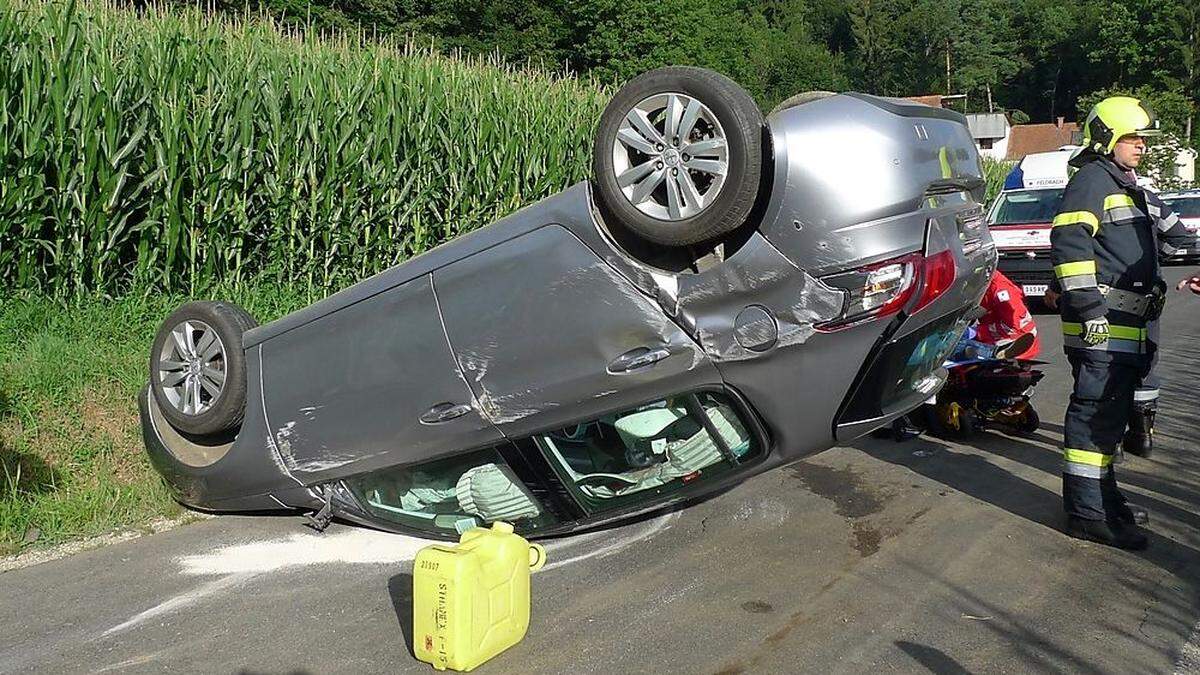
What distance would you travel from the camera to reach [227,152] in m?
7.32

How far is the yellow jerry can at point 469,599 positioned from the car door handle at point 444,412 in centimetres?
63

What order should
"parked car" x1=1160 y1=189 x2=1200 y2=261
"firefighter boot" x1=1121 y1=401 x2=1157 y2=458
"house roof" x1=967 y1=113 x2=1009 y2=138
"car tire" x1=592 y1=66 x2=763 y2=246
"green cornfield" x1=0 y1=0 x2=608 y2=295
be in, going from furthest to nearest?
1. "house roof" x1=967 y1=113 x2=1009 y2=138
2. "parked car" x1=1160 y1=189 x2=1200 y2=261
3. "green cornfield" x1=0 y1=0 x2=608 y2=295
4. "firefighter boot" x1=1121 y1=401 x2=1157 y2=458
5. "car tire" x1=592 y1=66 x2=763 y2=246

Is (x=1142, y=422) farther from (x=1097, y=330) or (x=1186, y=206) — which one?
(x=1186, y=206)

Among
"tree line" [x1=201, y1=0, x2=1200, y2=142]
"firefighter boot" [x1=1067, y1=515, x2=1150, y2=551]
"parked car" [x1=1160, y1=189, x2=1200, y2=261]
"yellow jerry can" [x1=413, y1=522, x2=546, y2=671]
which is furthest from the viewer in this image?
"tree line" [x1=201, y1=0, x2=1200, y2=142]

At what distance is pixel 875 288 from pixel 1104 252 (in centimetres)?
206

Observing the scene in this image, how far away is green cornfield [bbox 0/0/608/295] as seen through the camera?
21.4ft

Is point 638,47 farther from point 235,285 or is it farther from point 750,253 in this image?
point 750,253

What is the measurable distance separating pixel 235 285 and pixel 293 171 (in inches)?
40.6

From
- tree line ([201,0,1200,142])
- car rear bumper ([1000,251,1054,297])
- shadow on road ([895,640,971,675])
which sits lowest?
car rear bumper ([1000,251,1054,297])

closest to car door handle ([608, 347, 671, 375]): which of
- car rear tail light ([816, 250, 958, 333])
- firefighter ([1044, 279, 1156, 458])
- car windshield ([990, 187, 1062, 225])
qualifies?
car rear tail light ([816, 250, 958, 333])

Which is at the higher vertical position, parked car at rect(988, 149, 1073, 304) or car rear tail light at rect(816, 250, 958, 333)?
car rear tail light at rect(816, 250, 958, 333)

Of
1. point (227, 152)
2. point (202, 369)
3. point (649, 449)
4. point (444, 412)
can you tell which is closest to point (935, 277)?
point (649, 449)

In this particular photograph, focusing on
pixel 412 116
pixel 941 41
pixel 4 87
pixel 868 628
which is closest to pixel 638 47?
pixel 412 116

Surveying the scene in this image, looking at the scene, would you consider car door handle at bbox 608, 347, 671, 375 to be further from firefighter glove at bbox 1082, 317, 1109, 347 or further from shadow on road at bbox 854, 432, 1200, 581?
shadow on road at bbox 854, 432, 1200, 581
